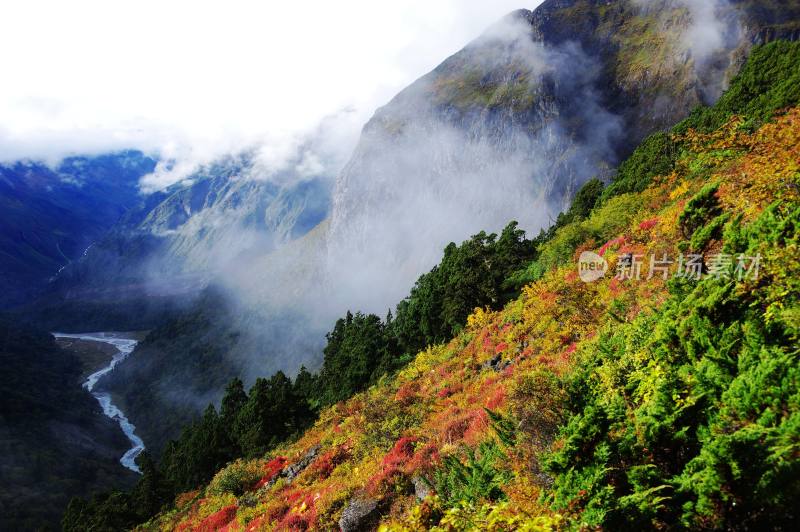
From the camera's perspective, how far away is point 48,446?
342ft

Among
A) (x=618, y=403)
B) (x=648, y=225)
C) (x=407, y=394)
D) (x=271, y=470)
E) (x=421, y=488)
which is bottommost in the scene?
(x=421, y=488)

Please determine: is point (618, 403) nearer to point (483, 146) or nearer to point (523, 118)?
point (523, 118)

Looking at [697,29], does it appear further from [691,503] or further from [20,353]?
[20,353]

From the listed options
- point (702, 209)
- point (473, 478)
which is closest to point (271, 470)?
point (473, 478)

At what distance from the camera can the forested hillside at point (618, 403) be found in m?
6.36

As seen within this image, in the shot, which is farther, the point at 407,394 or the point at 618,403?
the point at 407,394

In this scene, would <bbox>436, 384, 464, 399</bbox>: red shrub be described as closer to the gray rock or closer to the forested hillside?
the forested hillside

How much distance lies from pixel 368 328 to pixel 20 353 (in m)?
205

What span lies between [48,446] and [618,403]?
136500 millimetres

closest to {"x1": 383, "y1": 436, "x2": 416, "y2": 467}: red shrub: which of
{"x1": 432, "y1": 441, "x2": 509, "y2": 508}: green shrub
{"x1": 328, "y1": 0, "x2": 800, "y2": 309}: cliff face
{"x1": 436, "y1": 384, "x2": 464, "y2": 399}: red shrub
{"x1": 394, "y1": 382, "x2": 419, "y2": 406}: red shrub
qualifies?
{"x1": 432, "y1": 441, "x2": 509, "y2": 508}: green shrub

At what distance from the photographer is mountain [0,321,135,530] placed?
3145 inches

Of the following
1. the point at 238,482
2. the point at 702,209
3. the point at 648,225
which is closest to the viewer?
the point at 702,209

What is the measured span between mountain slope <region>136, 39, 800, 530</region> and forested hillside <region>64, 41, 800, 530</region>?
0.04 m

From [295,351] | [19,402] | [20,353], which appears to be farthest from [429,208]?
[20,353]
